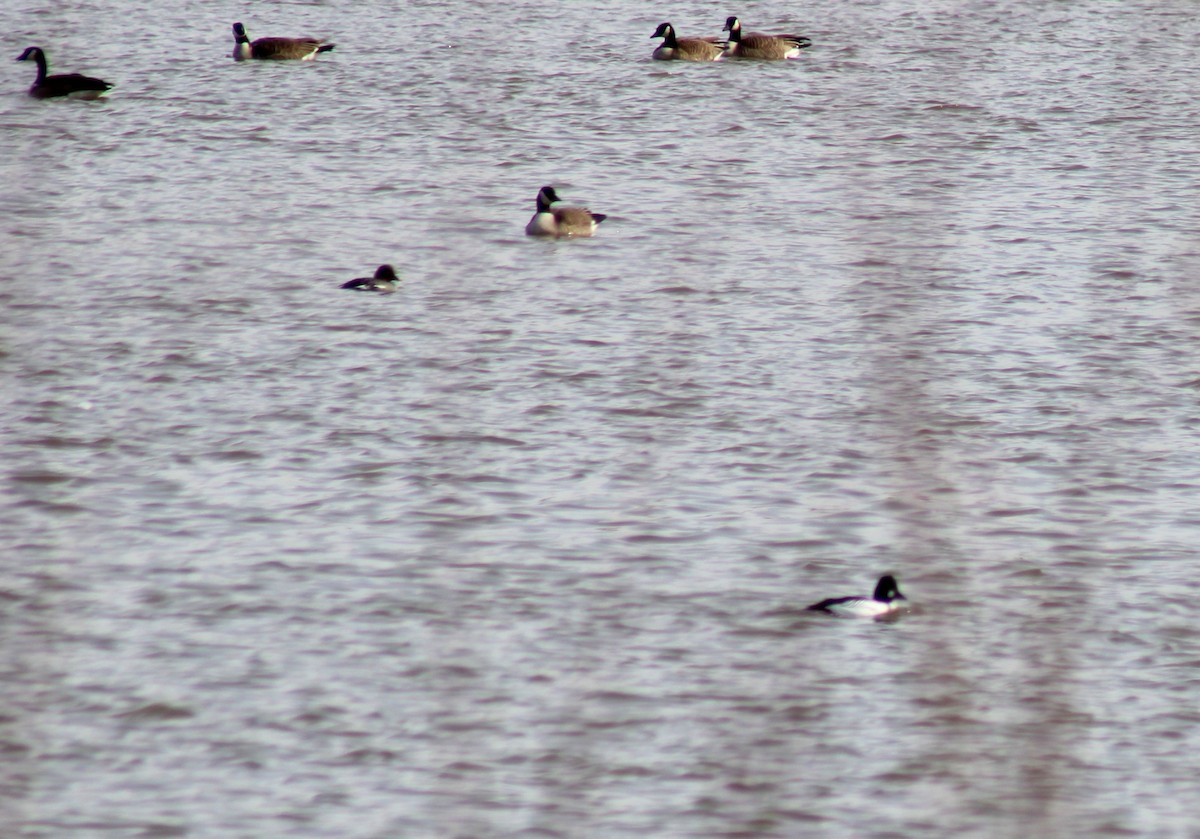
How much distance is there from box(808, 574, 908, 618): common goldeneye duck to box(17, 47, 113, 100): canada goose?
1751 cm

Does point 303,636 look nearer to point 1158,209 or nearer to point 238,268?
point 238,268

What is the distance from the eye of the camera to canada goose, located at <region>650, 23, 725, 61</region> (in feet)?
102

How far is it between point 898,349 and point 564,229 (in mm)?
4683

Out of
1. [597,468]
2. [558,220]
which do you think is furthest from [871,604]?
[558,220]

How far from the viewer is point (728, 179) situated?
Result: 23.3m

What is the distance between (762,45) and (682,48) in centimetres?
119

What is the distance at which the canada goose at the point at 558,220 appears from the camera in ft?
67.9

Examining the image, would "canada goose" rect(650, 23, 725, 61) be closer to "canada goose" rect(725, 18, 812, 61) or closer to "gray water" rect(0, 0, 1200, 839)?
"canada goose" rect(725, 18, 812, 61)

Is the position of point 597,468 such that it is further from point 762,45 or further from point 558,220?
point 762,45

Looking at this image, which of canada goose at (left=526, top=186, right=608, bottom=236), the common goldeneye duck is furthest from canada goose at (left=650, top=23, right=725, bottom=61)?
the common goldeneye duck

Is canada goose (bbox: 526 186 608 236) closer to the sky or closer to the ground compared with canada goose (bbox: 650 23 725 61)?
closer to the ground

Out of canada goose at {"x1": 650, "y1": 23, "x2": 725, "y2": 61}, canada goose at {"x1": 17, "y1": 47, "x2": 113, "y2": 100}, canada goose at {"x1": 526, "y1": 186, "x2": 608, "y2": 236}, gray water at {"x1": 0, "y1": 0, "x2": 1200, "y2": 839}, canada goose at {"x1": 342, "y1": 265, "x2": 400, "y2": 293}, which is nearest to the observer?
gray water at {"x1": 0, "y1": 0, "x2": 1200, "y2": 839}

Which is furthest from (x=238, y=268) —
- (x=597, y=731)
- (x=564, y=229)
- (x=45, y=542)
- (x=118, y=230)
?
(x=597, y=731)

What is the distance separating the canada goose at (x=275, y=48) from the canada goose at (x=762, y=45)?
20.4ft
